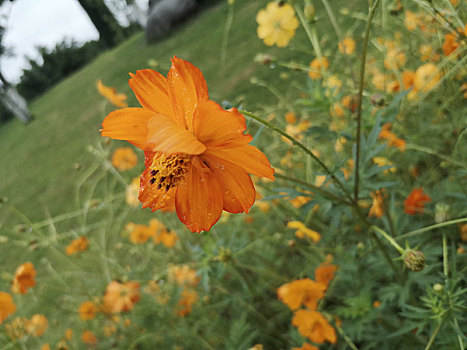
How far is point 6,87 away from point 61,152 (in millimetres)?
5354

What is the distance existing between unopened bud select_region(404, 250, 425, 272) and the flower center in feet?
1.35

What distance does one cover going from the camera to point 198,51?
5.57 metres

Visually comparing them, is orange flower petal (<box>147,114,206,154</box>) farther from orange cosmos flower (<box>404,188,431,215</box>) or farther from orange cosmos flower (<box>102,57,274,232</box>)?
orange cosmos flower (<box>404,188,431,215</box>)

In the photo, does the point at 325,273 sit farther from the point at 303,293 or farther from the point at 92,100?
the point at 92,100

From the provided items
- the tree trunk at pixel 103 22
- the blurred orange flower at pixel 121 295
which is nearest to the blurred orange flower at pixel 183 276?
the blurred orange flower at pixel 121 295

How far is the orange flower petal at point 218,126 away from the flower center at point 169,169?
1.9 inches

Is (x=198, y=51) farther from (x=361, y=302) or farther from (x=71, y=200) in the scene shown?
(x=361, y=302)

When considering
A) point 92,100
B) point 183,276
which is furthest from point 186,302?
point 92,100

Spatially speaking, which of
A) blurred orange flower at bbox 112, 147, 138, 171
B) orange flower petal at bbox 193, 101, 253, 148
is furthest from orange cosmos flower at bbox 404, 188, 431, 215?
blurred orange flower at bbox 112, 147, 138, 171

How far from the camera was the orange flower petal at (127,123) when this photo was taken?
0.46 metres

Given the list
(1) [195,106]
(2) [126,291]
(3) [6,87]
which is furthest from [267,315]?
(3) [6,87]

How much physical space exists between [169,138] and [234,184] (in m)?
0.12

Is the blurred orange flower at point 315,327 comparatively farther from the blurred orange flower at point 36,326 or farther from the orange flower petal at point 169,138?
the blurred orange flower at point 36,326

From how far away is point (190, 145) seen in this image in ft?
1.34
